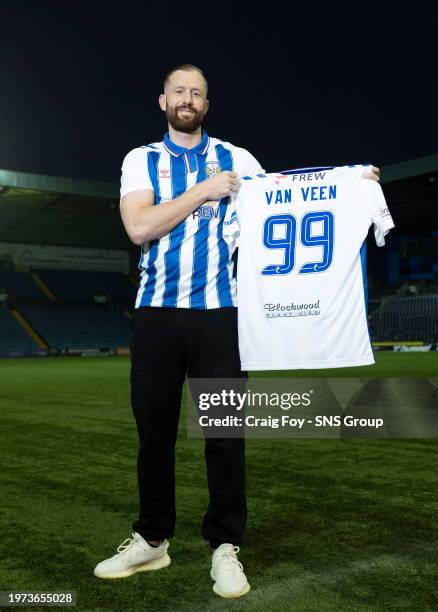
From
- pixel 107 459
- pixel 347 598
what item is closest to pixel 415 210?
pixel 107 459

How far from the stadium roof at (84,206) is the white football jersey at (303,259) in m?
24.0

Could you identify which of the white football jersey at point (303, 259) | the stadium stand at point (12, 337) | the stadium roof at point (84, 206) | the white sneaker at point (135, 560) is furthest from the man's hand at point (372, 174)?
the stadium stand at point (12, 337)

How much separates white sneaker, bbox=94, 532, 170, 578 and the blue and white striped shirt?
935 mm

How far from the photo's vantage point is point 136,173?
2451 mm

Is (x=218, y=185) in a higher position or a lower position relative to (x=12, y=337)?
higher

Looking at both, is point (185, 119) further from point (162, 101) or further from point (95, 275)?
point (95, 275)

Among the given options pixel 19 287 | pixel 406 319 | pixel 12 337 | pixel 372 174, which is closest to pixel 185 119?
pixel 372 174

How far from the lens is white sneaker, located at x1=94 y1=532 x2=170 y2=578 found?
2.38 metres

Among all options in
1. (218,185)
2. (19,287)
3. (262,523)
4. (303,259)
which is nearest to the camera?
(218,185)

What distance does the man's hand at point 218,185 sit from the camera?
7.56ft

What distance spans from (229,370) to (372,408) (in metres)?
5.13

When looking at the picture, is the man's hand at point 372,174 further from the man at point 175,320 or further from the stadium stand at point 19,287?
the stadium stand at point 19,287

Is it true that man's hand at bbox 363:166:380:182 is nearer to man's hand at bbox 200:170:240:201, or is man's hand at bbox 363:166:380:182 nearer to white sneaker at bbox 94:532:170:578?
man's hand at bbox 200:170:240:201

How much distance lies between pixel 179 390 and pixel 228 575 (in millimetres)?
694
